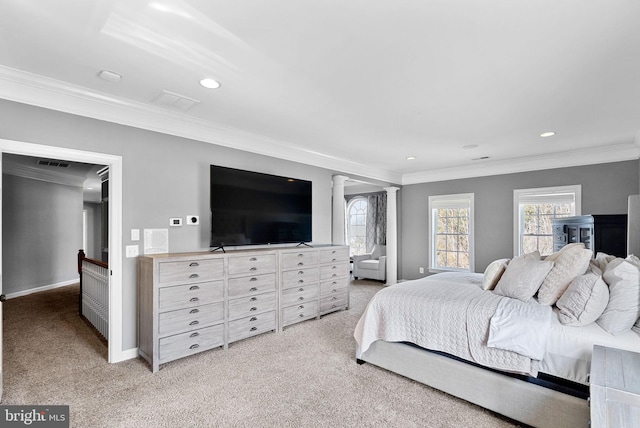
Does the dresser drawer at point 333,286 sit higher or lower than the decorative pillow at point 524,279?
lower

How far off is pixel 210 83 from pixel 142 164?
122 centimetres

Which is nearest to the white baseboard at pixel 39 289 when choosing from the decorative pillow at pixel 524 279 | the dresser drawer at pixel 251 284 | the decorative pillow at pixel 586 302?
the dresser drawer at pixel 251 284

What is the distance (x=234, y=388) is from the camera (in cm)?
258

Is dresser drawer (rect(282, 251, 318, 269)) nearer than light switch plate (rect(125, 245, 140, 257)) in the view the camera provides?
No

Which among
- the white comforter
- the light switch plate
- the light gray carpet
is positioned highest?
the light switch plate

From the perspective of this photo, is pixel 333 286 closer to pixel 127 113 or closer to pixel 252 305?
pixel 252 305

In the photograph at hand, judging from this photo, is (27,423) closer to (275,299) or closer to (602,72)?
(275,299)

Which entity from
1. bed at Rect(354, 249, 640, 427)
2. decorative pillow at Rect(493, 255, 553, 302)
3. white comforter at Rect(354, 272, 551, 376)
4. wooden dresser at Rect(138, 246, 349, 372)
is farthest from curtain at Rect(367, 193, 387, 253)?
decorative pillow at Rect(493, 255, 553, 302)

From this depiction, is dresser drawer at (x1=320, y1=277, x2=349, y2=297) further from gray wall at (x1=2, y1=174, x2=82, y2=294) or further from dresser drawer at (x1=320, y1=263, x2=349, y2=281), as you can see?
gray wall at (x1=2, y1=174, x2=82, y2=294)

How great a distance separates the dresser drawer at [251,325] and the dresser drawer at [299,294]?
245 millimetres

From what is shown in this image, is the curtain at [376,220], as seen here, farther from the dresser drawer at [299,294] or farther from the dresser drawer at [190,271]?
the dresser drawer at [190,271]

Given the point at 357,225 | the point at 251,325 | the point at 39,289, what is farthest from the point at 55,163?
the point at 357,225

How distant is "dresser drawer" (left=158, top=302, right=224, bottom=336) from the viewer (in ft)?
9.69

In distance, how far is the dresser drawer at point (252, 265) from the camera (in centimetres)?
346
